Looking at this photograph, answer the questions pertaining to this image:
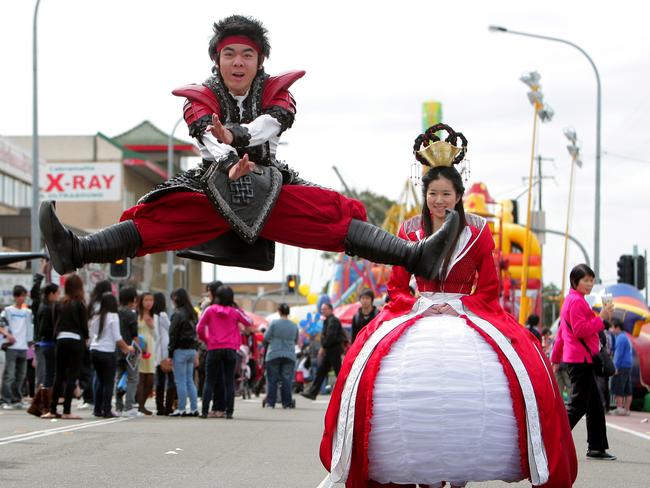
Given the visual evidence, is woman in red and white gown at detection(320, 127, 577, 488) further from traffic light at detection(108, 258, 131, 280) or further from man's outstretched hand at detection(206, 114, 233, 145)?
traffic light at detection(108, 258, 131, 280)

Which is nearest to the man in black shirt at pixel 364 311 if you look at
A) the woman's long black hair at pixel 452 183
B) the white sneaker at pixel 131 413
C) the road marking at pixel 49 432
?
the white sneaker at pixel 131 413

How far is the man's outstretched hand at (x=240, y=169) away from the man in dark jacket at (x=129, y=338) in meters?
11.9

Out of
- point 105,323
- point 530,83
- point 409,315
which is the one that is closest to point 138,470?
point 409,315

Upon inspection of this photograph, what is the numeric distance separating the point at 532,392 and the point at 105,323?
11.1 metres

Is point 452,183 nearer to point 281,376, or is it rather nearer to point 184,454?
point 184,454

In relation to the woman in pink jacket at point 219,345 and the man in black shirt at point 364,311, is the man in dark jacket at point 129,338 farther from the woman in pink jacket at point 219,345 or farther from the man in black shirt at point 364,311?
the man in black shirt at point 364,311

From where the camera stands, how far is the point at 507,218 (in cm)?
5659

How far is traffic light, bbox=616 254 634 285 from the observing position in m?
30.8

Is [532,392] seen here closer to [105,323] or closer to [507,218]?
[105,323]

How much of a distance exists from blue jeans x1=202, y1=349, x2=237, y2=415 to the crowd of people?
0.5 inches

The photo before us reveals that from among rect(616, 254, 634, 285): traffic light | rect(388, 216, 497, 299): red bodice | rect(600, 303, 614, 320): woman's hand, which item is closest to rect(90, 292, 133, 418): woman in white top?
rect(600, 303, 614, 320): woman's hand

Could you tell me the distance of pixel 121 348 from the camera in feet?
55.9

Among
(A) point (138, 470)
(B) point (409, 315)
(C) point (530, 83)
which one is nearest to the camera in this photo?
(B) point (409, 315)

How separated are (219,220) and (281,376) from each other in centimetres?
1525
